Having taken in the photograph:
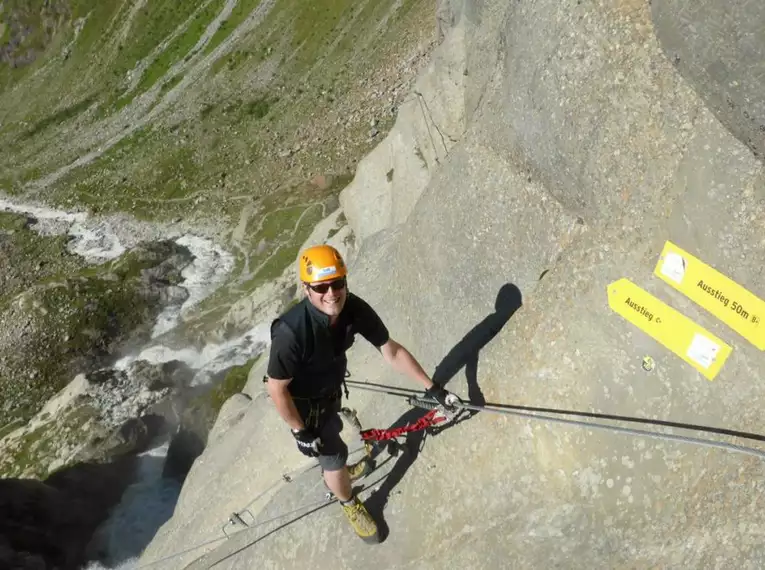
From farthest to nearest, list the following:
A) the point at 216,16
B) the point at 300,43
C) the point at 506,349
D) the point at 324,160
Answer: the point at 216,16, the point at 300,43, the point at 324,160, the point at 506,349

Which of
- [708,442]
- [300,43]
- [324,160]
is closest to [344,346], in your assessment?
[708,442]

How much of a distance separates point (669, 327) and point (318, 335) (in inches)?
183

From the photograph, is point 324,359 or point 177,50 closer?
point 324,359

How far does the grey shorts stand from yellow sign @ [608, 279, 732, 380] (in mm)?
4549

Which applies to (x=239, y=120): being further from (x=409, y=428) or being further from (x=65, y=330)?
(x=409, y=428)

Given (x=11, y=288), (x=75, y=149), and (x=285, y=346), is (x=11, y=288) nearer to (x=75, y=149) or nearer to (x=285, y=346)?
(x=75, y=149)

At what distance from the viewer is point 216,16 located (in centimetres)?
8156

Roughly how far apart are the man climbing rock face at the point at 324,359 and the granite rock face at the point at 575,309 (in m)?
1.33

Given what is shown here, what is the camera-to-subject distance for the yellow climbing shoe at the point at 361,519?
31.6 ft

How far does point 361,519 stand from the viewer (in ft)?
31.7

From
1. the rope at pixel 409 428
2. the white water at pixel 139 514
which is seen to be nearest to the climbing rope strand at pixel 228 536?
the rope at pixel 409 428

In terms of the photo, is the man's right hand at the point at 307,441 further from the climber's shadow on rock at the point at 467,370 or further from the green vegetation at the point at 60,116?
the green vegetation at the point at 60,116

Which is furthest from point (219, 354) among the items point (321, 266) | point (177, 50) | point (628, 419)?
point (177, 50)

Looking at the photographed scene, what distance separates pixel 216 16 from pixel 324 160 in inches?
2009
